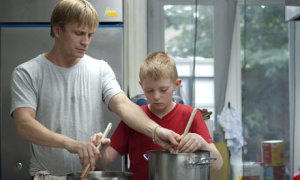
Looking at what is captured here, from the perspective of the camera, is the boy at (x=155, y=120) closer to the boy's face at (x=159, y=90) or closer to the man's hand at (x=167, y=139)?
the boy's face at (x=159, y=90)

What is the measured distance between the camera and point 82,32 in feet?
5.07

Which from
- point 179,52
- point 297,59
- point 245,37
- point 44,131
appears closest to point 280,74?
point 297,59

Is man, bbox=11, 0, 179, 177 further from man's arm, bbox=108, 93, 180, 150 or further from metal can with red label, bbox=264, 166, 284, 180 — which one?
metal can with red label, bbox=264, 166, 284, 180

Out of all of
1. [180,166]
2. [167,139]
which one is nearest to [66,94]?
[167,139]

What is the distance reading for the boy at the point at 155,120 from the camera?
1.45m

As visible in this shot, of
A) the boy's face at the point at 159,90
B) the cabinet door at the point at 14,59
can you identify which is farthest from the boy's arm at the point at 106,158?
the cabinet door at the point at 14,59

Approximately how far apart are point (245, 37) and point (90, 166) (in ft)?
2.04

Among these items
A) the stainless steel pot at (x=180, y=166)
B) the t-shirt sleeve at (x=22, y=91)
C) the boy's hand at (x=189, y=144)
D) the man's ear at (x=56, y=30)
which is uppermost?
the man's ear at (x=56, y=30)

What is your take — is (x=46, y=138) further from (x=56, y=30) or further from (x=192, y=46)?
(x=192, y=46)

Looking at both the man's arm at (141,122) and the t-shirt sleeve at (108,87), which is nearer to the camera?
the man's arm at (141,122)

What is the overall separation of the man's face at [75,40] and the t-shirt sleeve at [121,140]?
0.29m

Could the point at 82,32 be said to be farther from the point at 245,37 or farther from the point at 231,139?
the point at 231,139

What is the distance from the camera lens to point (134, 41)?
3098mm

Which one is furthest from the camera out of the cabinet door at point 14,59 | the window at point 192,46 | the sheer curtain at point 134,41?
the sheer curtain at point 134,41
